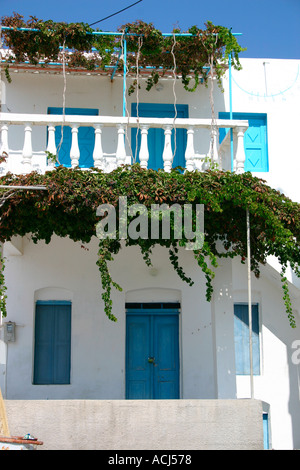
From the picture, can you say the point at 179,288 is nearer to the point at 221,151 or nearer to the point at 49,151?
the point at 221,151

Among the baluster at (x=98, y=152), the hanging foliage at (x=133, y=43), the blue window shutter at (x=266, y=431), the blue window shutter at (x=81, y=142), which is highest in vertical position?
the hanging foliage at (x=133, y=43)

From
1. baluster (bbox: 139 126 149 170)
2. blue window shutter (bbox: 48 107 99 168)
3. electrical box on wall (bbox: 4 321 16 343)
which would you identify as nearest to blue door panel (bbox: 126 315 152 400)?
electrical box on wall (bbox: 4 321 16 343)

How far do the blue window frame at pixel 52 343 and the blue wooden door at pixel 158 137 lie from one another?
10.4 ft

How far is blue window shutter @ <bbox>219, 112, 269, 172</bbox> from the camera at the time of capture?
1134cm

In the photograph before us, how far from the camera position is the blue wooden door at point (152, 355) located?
1073 cm

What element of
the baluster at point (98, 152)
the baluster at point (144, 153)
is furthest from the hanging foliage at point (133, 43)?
the baluster at point (98, 152)

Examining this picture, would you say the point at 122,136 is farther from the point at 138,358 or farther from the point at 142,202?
the point at 138,358

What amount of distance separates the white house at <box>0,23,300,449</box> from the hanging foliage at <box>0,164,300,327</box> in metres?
2.24

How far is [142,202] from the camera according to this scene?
807cm

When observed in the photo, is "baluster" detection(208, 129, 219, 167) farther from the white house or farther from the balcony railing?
the white house

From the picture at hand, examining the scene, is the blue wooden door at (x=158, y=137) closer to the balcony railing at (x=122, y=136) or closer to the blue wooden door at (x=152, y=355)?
the balcony railing at (x=122, y=136)

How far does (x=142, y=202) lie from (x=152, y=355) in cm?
383
